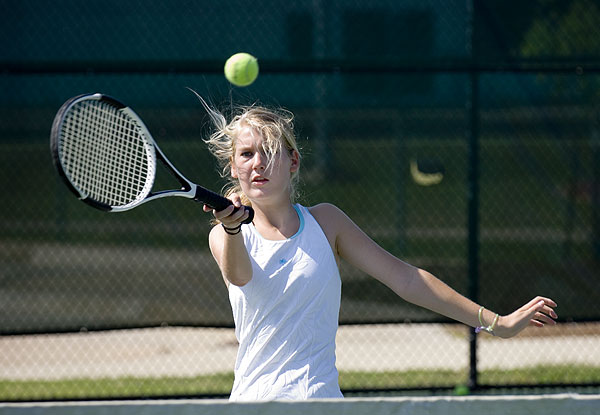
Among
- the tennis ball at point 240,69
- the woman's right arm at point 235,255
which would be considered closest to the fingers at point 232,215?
the woman's right arm at point 235,255

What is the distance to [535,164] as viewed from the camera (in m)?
6.12

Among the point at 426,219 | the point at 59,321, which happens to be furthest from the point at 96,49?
the point at 426,219

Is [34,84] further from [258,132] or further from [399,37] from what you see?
[258,132]

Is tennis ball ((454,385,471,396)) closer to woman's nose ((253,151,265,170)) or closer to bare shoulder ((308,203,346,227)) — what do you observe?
bare shoulder ((308,203,346,227))

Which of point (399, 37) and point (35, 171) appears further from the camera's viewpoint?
point (35, 171)

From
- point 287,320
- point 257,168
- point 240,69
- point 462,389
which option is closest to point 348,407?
point 287,320

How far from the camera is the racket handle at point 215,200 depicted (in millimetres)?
2293

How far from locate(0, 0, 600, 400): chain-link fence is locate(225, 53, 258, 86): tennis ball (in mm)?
432

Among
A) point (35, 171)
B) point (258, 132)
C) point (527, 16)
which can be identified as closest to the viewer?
point (258, 132)

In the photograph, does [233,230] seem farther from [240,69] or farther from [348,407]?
[240,69]

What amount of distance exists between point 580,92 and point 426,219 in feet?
7.76

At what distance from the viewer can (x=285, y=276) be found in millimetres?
2410

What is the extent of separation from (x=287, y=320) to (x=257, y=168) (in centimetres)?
45

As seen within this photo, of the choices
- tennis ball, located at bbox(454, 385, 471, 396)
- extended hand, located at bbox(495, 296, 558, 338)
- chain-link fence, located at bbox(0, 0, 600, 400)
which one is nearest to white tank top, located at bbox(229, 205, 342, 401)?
extended hand, located at bbox(495, 296, 558, 338)
